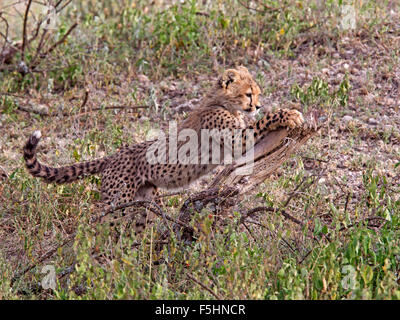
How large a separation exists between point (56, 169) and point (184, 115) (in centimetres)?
216

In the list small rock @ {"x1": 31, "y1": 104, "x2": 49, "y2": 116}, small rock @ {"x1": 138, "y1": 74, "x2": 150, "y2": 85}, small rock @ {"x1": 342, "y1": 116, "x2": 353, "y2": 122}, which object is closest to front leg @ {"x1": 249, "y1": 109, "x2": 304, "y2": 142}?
small rock @ {"x1": 342, "y1": 116, "x2": 353, "y2": 122}


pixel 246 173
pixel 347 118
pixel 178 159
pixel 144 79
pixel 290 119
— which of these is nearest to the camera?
pixel 246 173

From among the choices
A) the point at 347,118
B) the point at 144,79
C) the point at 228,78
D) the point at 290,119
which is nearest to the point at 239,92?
the point at 228,78

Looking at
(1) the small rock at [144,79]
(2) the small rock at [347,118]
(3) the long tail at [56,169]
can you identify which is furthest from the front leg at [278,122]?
(1) the small rock at [144,79]

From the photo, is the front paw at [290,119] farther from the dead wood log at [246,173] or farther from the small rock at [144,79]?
the small rock at [144,79]

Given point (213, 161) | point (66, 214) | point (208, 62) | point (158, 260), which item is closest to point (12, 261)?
point (66, 214)

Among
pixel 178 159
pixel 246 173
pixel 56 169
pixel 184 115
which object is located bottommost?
pixel 246 173

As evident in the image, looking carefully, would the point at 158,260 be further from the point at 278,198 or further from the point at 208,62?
the point at 208,62

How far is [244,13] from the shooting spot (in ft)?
30.2

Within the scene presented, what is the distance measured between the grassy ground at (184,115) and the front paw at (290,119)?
0.46 meters

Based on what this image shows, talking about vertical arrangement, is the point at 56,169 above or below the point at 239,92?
below

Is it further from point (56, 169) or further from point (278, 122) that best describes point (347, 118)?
point (56, 169)

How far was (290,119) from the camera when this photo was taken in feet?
18.6
